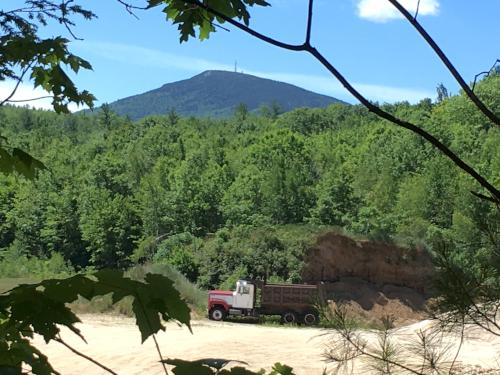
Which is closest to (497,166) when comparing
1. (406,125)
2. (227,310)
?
(227,310)

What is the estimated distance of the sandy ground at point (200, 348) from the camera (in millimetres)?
10664

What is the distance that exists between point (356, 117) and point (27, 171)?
292 feet

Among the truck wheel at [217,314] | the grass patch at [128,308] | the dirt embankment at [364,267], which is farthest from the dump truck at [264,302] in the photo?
the dirt embankment at [364,267]

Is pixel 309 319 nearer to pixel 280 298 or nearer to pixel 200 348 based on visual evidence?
pixel 280 298

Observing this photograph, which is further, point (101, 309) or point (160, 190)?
point (160, 190)

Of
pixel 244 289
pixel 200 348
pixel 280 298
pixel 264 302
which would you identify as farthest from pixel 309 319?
pixel 200 348

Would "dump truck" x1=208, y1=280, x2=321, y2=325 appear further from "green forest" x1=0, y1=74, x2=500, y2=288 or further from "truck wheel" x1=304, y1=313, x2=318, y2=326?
"green forest" x1=0, y1=74, x2=500, y2=288

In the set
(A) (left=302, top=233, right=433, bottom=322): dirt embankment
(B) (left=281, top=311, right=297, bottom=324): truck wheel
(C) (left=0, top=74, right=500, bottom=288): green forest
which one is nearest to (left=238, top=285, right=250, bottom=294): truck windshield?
(B) (left=281, top=311, right=297, bottom=324): truck wheel

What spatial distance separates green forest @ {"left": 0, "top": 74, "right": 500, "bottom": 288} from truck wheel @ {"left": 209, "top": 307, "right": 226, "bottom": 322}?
23.3 ft

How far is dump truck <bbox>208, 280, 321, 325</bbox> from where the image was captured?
2155cm

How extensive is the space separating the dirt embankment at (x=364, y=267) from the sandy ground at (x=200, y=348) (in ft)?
35.1

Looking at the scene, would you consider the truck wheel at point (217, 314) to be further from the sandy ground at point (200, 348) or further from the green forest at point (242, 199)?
the green forest at point (242, 199)

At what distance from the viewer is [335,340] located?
3.52 metres

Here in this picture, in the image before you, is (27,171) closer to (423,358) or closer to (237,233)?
(423,358)
